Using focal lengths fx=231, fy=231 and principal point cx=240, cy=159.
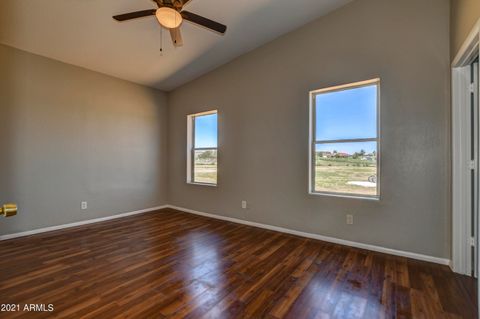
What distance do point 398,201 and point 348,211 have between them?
0.60m

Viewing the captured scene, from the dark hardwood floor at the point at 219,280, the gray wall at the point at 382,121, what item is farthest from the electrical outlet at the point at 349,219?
the dark hardwood floor at the point at 219,280

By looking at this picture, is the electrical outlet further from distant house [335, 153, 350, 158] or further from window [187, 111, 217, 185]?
window [187, 111, 217, 185]

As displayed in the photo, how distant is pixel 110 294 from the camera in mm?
2021

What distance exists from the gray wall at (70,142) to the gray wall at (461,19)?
16.6ft

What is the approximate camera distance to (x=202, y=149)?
5055 mm

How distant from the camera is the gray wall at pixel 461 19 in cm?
194

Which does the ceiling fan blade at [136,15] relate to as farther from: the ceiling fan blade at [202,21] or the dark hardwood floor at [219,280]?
the dark hardwood floor at [219,280]

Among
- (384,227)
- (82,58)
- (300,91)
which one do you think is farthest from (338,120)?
(82,58)

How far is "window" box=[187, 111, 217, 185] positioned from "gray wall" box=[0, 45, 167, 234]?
0.82 m

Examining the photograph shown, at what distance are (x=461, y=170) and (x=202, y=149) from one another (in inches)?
162

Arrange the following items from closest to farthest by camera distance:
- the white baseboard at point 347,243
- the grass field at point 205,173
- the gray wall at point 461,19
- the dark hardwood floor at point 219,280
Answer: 1. the dark hardwood floor at point 219,280
2. the gray wall at point 461,19
3. the white baseboard at point 347,243
4. the grass field at point 205,173

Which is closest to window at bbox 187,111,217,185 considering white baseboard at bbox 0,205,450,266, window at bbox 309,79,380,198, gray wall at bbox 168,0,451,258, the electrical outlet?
gray wall at bbox 168,0,451,258

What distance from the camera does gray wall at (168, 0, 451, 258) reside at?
2.67m

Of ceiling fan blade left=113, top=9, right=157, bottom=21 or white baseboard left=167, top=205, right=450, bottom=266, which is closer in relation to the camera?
ceiling fan blade left=113, top=9, right=157, bottom=21
